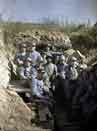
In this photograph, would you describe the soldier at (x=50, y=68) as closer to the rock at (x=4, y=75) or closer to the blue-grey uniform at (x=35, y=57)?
the blue-grey uniform at (x=35, y=57)

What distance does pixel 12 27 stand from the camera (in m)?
3.90

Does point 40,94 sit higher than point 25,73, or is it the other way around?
point 25,73

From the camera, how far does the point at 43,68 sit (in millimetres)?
3756

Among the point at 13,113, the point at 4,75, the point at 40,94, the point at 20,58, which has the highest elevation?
the point at 20,58

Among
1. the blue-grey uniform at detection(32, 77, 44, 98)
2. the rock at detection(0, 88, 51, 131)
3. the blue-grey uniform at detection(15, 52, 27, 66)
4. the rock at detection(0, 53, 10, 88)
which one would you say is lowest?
the rock at detection(0, 88, 51, 131)

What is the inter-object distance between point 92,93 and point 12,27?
978mm

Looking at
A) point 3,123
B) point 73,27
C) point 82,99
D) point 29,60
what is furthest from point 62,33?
point 3,123

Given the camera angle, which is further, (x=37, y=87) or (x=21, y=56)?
(x=21, y=56)

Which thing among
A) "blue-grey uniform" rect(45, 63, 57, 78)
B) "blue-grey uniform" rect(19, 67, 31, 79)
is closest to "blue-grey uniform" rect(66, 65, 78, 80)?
"blue-grey uniform" rect(45, 63, 57, 78)

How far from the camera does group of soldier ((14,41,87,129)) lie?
370cm

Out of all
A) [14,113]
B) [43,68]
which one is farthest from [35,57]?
[14,113]

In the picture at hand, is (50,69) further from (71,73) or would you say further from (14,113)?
(14,113)

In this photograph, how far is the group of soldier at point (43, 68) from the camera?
146 inches

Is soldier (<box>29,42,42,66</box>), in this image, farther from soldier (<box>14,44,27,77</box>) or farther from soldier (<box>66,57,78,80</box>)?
soldier (<box>66,57,78,80</box>)
